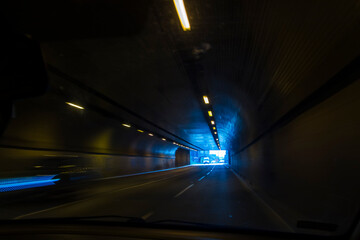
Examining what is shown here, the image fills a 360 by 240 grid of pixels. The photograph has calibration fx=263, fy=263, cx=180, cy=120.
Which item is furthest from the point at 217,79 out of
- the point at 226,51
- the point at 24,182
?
the point at 24,182

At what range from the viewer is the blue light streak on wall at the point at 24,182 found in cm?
1312

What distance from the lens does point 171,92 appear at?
43.6 ft

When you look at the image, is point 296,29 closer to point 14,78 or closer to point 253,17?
point 253,17

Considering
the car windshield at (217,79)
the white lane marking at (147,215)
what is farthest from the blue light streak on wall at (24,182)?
the white lane marking at (147,215)

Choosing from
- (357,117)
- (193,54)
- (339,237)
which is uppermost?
(193,54)

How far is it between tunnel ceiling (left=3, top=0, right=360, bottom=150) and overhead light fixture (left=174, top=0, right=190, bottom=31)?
0.12m

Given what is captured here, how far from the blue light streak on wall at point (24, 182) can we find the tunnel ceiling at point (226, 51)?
6960mm

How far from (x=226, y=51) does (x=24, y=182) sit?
522 inches

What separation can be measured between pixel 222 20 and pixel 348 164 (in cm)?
397

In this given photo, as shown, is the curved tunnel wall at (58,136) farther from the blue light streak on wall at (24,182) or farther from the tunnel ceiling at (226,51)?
the tunnel ceiling at (226,51)

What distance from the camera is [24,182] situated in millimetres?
14570

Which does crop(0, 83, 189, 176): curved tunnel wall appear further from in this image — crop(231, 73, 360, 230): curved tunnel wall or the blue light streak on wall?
crop(231, 73, 360, 230): curved tunnel wall

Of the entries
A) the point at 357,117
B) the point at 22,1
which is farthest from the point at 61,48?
the point at 357,117

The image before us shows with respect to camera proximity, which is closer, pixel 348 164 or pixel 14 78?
pixel 14 78
